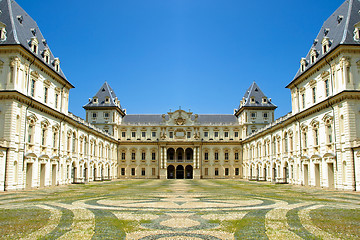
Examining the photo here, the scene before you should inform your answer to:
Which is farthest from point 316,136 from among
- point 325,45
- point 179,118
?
point 179,118

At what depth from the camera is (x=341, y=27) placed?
34562mm

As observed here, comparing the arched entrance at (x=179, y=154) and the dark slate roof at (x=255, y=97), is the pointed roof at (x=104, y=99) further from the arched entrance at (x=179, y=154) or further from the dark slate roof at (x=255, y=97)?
the dark slate roof at (x=255, y=97)

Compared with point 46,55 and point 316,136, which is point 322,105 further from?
point 46,55

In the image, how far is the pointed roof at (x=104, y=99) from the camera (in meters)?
79.5

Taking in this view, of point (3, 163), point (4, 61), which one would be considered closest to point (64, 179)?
point (3, 163)

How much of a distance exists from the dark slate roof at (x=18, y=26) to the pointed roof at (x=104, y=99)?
1561 inches

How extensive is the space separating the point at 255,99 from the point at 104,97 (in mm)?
38108

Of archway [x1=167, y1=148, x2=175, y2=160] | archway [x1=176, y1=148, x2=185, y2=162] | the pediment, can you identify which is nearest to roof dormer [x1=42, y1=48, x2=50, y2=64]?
the pediment

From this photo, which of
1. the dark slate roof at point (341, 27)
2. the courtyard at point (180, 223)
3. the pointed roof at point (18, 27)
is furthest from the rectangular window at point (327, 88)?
the pointed roof at point (18, 27)

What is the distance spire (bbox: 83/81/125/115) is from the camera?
3127 inches

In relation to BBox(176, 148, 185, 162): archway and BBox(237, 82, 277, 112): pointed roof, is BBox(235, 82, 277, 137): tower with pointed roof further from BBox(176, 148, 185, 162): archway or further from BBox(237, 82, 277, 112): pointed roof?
BBox(176, 148, 185, 162): archway

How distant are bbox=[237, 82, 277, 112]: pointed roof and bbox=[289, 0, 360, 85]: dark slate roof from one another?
127 feet

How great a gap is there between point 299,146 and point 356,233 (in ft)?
108

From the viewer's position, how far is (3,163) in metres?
29.0
